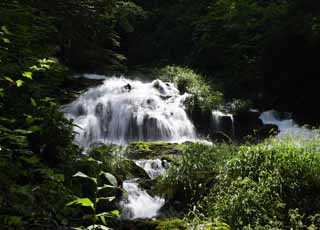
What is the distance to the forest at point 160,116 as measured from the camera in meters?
3.20

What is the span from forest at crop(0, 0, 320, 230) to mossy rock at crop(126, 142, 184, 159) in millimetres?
53

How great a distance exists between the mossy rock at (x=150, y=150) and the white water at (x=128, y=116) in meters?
1.60

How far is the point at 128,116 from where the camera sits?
13266 millimetres

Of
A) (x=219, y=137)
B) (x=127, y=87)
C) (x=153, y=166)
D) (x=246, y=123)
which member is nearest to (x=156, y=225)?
(x=153, y=166)

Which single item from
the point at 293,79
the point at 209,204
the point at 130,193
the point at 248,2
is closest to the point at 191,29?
the point at 248,2

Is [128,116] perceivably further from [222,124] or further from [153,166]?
[153,166]

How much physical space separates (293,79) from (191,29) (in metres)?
7.63

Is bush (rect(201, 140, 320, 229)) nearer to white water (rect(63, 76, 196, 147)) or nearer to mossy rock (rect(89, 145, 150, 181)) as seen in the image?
mossy rock (rect(89, 145, 150, 181))

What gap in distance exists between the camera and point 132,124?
13.1 metres

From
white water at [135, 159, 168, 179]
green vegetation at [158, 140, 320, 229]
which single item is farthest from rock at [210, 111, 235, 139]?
green vegetation at [158, 140, 320, 229]

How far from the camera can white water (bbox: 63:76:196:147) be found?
41.7ft

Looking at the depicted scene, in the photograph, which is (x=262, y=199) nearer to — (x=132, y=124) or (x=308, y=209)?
(x=308, y=209)

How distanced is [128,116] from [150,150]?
2.90 metres

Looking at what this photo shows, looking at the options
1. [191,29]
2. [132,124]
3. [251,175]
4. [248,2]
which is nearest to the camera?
[251,175]
